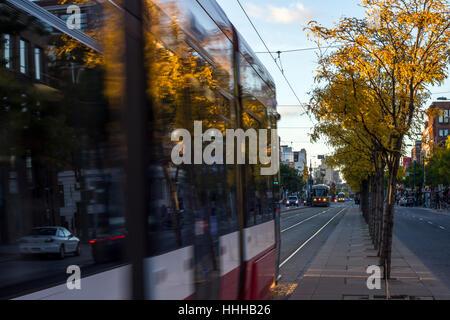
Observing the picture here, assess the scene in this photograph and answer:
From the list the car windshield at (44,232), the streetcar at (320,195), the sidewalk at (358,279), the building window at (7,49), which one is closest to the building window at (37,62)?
the building window at (7,49)

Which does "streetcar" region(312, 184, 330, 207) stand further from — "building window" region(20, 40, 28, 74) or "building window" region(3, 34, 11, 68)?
"building window" region(3, 34, 11, 68)

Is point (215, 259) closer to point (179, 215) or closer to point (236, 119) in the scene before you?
point (179, 215)

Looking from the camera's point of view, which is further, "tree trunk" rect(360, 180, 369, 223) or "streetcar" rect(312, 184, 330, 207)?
"streetcar" rect(312, 184, 330, 207)

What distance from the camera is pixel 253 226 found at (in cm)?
700

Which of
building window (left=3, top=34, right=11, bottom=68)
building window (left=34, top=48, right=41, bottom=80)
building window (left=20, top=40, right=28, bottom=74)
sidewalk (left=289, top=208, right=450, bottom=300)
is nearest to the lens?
building window (left=3, top=34, right=11, bottom=68)

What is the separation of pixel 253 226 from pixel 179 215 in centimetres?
301

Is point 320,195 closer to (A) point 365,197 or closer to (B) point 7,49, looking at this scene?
(A) point 365,197

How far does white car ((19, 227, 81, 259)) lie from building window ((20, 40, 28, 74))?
70 centimetres

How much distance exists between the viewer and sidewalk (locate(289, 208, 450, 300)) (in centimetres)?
1051

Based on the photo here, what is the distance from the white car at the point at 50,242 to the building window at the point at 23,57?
70 cm

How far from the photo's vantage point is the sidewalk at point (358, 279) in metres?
10.5

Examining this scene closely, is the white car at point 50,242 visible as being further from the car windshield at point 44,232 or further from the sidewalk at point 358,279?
the sidewalk at point 358,279

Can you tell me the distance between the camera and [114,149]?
324cm

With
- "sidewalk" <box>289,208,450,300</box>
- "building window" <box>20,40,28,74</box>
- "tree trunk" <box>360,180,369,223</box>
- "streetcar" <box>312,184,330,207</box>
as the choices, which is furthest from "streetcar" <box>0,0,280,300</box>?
"streetcar" <box>312,184,330,207</box>
